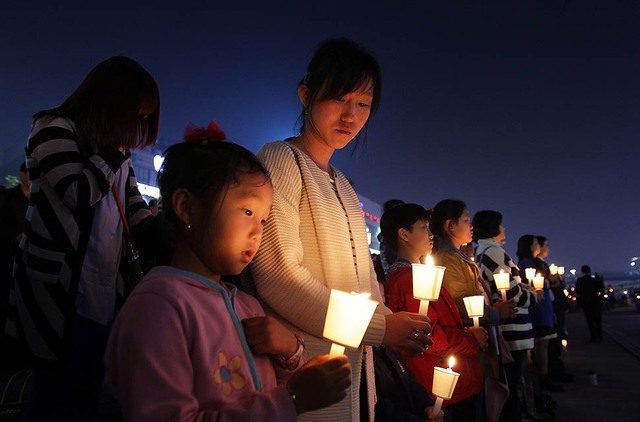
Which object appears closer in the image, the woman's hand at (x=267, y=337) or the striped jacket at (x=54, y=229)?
the woman's hand at (x=267, y=337)

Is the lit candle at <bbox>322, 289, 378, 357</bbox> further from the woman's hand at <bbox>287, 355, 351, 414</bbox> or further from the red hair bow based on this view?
the red hair bow

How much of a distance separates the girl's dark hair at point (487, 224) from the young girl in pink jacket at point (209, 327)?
4772 mm

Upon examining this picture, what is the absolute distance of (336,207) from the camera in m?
1.87

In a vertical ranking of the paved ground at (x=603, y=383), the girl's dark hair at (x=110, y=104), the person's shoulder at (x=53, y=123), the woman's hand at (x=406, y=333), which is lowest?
the paved ground at (x=603, y=383)

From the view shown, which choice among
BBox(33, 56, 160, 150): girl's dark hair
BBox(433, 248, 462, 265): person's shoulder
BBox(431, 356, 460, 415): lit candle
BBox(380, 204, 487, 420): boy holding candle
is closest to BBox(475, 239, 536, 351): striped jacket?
BBox(433, 248, 462, 265): person's shoulder

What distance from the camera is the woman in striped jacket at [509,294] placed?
15.3 feet

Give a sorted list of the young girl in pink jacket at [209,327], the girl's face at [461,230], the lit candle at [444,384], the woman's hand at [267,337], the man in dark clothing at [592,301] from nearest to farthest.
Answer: the young girl in pink jacket at [209,327]
the woman's hand at [267,337]
the lit candle at [444,384]
the girl's face at [461,230]
the man in dark clothing at [592,301]

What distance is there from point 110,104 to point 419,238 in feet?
8.10

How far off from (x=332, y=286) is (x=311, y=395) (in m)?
0.66

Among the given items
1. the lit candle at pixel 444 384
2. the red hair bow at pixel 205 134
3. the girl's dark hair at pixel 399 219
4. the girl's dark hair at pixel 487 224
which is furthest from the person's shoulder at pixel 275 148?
the girl's dark hair at pixel 487 224

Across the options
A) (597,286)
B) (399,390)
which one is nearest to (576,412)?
(399,390)

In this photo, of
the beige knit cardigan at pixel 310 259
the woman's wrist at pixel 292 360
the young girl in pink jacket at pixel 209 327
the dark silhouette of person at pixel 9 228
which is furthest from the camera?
the dark silhouette of person at pixel 9 228

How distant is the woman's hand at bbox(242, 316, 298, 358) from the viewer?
1.26m

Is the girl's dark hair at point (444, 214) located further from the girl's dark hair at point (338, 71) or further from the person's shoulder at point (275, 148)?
the person's shoulder at point (275, 148)
